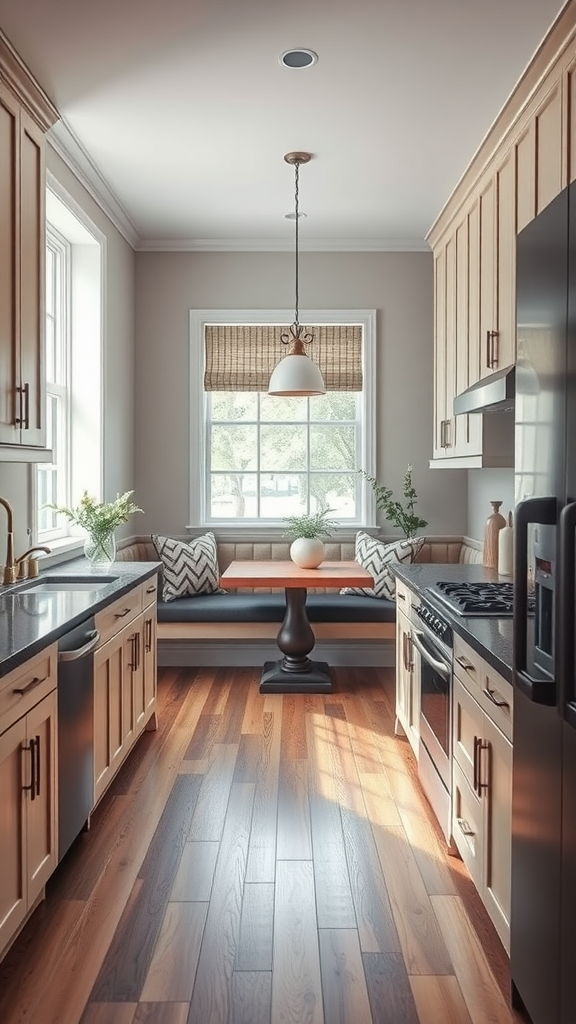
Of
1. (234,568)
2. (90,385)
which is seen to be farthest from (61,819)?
(90,385)

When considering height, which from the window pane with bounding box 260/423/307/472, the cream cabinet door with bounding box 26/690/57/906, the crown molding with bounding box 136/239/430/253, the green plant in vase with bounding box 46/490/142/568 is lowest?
the cream cabinet door with bounding box 26/690/57/906

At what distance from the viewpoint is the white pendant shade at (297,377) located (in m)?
4.27

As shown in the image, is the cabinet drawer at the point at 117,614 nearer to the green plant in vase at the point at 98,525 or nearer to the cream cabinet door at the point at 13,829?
the green plant in vase at the point at 98,525

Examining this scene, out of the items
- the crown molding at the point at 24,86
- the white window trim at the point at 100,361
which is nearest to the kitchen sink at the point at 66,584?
the white window trim at the point at 100,361

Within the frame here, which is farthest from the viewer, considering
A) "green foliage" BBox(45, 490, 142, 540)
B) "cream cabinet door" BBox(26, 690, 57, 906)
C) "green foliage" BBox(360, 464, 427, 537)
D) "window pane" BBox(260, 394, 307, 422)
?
"window pane" BBox(260, 394, 307, 422)

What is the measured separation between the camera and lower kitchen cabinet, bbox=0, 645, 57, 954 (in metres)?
1.91

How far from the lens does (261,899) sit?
2381 millimetres

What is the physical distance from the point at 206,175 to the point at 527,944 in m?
3.92

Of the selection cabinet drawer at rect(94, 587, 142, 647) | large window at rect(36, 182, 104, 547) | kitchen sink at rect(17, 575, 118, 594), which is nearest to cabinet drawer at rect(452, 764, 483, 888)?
cabinet drawer at rect(94, 587, 142, 647)

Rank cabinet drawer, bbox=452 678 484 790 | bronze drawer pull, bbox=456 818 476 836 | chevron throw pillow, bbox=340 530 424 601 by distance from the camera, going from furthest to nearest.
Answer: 1. chevron throw pillow, bbox=340 530 424 601
2. bronze drawer pull, bbox=456 818 476 836
3. cabinet drawer, bbox=452 678 484 790

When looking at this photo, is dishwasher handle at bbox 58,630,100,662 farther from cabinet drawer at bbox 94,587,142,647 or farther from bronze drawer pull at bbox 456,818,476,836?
bronze drawer pull at bbox 456,818,476,836

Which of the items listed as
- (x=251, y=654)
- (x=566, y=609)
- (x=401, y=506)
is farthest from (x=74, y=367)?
(x=566, y=609)

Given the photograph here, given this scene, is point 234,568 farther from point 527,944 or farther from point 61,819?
point 527,944

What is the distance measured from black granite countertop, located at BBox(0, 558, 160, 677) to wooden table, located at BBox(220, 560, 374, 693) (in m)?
0.86
